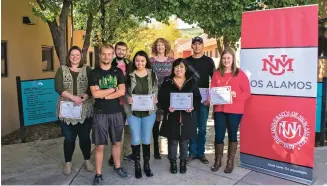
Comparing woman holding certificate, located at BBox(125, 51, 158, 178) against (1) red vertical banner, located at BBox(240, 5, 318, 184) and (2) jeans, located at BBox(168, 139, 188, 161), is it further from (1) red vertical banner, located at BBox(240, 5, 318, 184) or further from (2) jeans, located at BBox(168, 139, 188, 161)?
(1) red vertical banner, located at BBox(240, 5, 318, 184)

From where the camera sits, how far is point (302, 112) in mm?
Answer: 4098

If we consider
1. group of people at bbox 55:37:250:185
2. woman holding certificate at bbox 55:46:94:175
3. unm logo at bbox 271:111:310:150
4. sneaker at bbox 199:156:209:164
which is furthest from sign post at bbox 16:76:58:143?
unm logo at bbox 271:111:310:150

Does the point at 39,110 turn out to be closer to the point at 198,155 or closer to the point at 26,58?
the point at 26,58

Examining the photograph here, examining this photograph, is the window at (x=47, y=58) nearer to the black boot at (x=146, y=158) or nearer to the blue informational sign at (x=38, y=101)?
the blue informational sign at (x=38, y=101)

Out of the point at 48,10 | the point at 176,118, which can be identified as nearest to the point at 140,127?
the point at 176,118

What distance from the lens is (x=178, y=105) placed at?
13.9ft

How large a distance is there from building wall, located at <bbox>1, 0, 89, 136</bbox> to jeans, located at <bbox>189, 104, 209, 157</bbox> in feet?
15.8

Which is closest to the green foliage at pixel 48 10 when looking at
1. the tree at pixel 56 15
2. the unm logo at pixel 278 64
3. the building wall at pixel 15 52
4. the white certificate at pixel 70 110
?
the tree at pixel 56 15

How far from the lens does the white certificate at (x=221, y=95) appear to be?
4297mm

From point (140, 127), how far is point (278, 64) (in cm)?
202

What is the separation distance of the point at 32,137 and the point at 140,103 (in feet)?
13.2

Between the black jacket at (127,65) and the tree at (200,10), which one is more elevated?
the tree at (200,10)

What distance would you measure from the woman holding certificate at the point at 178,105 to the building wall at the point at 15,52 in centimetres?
483

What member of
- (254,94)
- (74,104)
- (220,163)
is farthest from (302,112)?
(74,104)
